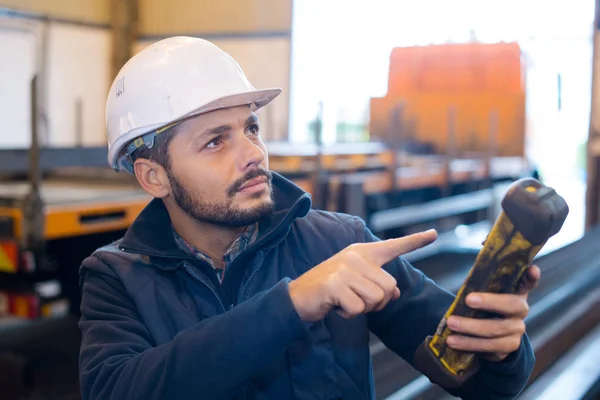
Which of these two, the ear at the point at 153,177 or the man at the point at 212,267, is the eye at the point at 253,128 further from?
the ear at the point at 153,177

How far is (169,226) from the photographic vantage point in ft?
3.95

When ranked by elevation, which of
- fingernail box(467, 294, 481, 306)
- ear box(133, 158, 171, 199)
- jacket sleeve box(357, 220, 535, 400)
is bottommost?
jacket sleeve box(357, 220, 535, 400)

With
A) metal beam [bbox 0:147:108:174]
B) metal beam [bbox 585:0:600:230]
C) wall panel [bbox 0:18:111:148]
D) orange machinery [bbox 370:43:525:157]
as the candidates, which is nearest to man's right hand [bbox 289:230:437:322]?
metal beam [bbox 0:147:108:174]

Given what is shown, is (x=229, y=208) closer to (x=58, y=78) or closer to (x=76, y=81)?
(x=58, y=78)

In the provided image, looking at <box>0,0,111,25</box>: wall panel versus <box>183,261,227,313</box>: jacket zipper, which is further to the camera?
<box>0,0,111,25</box>: wall panel

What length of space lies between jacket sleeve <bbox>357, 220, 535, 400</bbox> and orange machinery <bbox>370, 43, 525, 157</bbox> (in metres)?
4.13

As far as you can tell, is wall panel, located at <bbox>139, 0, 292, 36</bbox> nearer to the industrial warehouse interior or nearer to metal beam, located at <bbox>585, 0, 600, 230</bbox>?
the industrial warehouse interior

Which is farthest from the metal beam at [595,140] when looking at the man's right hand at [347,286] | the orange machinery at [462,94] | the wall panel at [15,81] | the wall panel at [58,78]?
the wall panel at [15,81]

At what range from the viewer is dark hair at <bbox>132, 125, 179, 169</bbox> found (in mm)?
1189

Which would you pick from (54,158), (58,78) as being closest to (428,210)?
(54,158)

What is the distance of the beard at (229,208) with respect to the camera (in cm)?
114

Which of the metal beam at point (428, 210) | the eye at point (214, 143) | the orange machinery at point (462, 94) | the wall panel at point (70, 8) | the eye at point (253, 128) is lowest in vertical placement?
the metal beam at point (428, 210)

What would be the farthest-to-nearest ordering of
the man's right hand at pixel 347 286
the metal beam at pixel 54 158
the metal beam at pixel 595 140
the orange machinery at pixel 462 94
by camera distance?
the orange machinery at pixel 462 94 < the metal beam at pixel 595 140 < the metal beam at pixel 54 158 < the man's right hand at pixel 347 286

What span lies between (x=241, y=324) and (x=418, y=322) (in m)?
0.45
